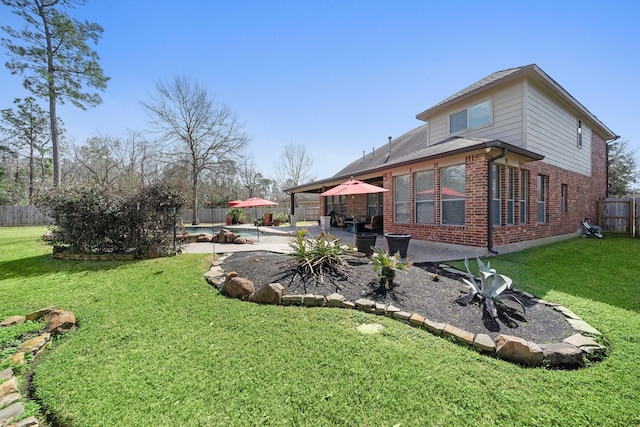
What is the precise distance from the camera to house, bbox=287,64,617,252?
7148 millimetres

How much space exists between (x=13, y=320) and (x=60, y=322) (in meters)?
0.90

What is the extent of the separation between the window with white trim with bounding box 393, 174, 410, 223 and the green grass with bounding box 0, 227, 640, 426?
5.30 metres

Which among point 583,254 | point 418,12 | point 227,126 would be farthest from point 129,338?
point 227,126

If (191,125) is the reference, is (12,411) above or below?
below

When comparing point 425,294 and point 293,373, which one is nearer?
point 293,373

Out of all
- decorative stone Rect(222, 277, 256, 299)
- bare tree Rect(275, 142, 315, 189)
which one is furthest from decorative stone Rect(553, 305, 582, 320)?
bare tree Rect(275, 142, 315, 189)

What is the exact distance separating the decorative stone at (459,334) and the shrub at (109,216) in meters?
7.02

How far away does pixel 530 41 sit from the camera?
8734 millimetres

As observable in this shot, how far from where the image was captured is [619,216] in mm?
11742

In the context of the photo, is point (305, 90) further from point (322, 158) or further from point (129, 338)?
point (322, 158)

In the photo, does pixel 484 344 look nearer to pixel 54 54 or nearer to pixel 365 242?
pixel 365 242

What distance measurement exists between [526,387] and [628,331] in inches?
89.7

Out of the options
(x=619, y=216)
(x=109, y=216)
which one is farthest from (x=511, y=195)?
(x=109, y=216)

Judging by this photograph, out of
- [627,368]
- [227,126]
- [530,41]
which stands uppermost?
[227,126]
